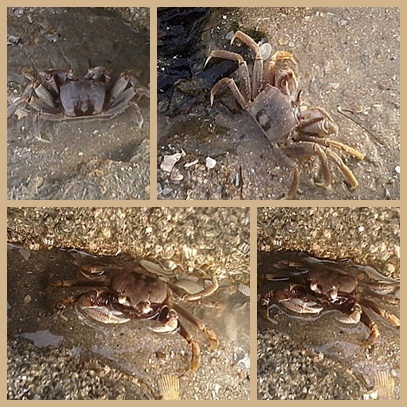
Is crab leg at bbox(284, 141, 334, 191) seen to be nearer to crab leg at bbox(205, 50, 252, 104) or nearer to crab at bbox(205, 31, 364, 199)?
crab at bbox(205, 31, 364, 199)

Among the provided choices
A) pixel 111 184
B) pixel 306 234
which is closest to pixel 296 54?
pixel 306 234

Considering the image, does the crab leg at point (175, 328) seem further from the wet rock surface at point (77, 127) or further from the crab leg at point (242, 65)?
the crab leg at point (242, 65)

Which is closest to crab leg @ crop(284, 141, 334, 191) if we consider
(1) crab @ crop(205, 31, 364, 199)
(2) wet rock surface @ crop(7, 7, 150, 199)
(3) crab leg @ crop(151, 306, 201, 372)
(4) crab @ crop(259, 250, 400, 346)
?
(1) crab @ crop(205, 31, 364, 199)

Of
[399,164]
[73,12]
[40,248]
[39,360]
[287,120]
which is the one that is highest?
[73,12]

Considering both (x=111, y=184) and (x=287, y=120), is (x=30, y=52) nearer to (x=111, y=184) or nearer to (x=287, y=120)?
(x=111, y=184)

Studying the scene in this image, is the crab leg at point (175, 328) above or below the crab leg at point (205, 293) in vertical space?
below

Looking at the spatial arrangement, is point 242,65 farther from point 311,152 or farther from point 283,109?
point 311,152

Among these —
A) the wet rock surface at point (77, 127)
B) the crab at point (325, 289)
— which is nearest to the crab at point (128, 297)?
the crab at point (325, 289)
